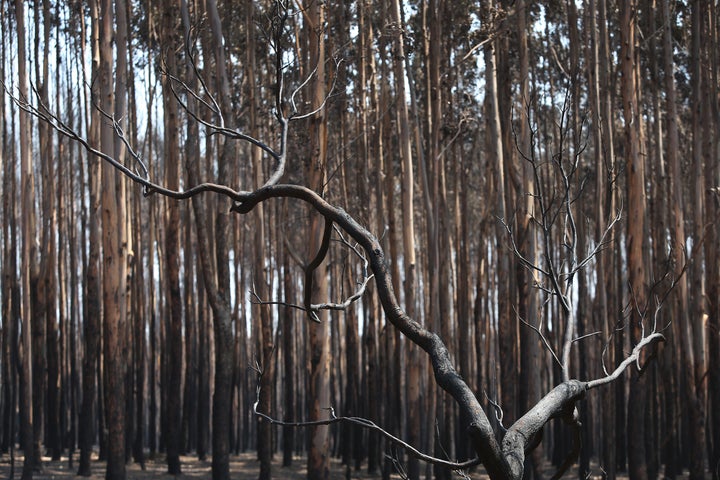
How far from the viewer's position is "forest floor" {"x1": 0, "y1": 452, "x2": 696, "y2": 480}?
14891 mm

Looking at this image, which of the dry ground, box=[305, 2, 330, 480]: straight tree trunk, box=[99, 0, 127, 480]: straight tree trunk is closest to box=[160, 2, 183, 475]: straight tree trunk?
the dry ground

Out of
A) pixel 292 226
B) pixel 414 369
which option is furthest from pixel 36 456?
pixel 292 226

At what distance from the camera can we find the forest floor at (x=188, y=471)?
14.9 metres

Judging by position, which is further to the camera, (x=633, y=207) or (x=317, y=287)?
(x=317, y=287)

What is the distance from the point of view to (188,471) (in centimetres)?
1631

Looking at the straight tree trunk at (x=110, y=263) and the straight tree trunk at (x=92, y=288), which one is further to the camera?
the straight tree trunk at (x=92, y=288)

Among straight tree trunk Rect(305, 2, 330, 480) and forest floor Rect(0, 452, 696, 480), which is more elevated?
straight tree trunk Rect(305, 2, 330, 480)

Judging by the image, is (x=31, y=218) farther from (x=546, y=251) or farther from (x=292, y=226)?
(x=292, y=226)

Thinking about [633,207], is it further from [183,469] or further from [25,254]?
[183,469]

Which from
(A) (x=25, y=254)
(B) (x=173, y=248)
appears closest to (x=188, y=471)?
(B) (x=173, y=248)

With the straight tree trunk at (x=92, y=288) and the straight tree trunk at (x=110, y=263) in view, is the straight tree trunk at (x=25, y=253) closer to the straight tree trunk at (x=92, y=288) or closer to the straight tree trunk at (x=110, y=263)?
the straight tree trunk at (x=92, y=288)

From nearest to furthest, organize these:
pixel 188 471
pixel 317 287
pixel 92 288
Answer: pixel 317 287
pixel 92 288
pixel 188 471

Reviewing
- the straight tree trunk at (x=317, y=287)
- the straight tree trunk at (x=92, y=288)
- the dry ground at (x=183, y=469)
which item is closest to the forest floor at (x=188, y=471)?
the dry ground at (x=183, y=469)

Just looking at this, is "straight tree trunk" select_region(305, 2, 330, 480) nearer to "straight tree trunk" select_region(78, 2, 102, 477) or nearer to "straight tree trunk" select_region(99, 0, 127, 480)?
"straight tree trunk" select_region(99, 0, 127, 480)
